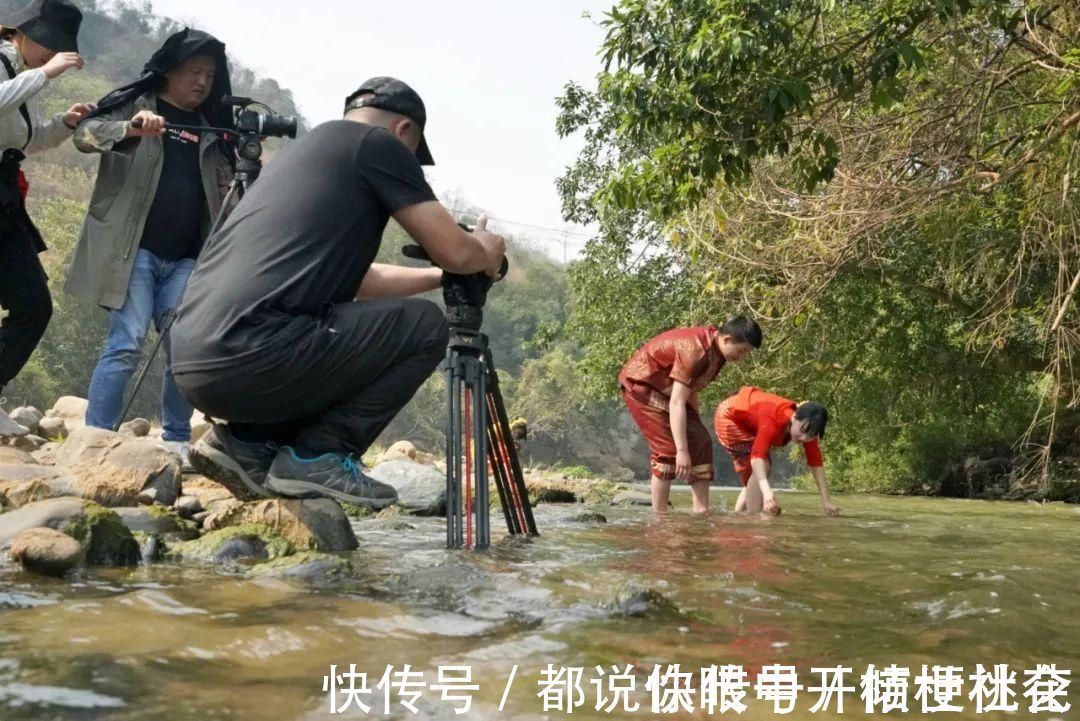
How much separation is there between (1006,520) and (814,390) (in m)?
7.95

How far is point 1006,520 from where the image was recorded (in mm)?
8188

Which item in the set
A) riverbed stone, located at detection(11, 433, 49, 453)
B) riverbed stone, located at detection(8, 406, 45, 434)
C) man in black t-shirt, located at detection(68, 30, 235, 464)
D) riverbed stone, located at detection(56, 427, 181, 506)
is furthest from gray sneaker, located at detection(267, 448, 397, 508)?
riverbed stone, located at detection(8, 406, 45, 434)

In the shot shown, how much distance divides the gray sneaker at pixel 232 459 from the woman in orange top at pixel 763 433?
14.2ft

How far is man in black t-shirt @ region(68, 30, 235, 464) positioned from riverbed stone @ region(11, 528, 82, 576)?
2.05m

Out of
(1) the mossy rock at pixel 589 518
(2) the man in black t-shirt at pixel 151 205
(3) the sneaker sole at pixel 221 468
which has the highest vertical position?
(2) the man in black t-shirt at pixel 151 205

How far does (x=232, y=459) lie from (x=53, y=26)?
235cm

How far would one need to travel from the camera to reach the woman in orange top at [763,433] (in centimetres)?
726

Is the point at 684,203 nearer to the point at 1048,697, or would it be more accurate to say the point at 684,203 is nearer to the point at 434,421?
the point at 1048,697

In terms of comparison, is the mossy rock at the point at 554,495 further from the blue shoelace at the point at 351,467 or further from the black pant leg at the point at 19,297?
the blue shoelace at the point at 351,467

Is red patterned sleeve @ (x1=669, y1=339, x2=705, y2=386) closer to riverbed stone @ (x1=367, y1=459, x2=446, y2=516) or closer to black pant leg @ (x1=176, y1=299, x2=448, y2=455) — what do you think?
riverbed stone @ (x1=367, y1=459, x2=446, y2=516)

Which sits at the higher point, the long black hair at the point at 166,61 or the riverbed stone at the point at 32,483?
the long black hair at the point at 166,61

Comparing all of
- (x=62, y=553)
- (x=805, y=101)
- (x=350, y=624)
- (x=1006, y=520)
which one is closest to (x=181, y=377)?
(x=62, y=553)

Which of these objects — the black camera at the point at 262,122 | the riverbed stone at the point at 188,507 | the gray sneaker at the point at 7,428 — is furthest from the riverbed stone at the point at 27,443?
the black camera at the point at 262,122

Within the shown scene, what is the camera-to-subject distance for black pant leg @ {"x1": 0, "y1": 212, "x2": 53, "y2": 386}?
182 inches
